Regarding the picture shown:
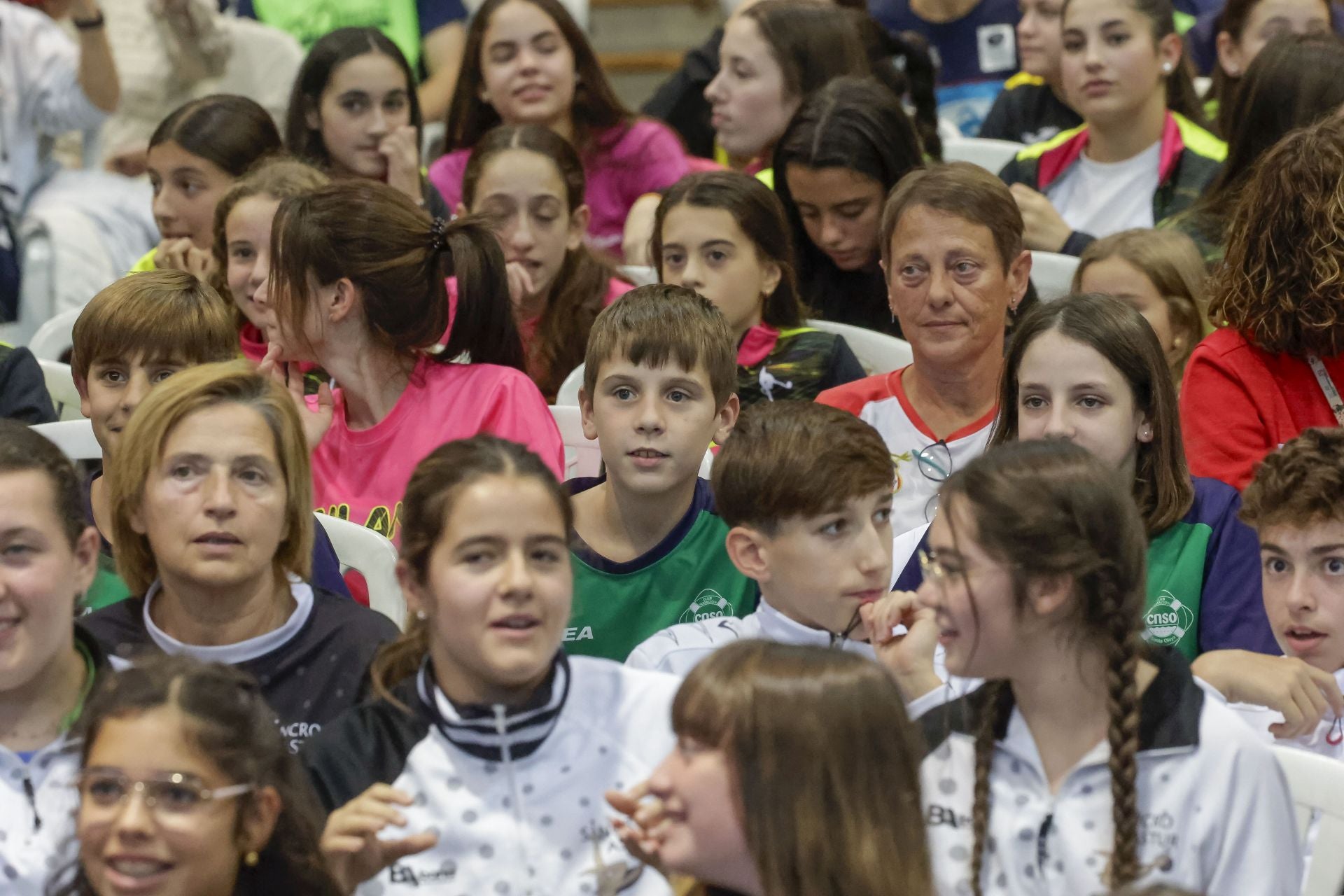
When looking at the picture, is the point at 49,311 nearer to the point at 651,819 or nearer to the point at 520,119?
the point at 520,119

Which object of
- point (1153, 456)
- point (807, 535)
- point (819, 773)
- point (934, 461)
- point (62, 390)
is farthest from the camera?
point (62, 390)

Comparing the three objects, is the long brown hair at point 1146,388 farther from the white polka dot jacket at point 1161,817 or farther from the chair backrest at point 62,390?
the chair backrest at point 62,390

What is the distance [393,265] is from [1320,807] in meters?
1.80

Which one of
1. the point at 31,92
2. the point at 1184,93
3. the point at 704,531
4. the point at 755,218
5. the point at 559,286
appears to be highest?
the point at 31,92

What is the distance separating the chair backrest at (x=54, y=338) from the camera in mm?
3760

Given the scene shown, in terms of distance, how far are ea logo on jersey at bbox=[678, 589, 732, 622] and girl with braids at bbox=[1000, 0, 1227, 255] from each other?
1.80 m

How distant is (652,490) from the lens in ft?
Result: 8.85

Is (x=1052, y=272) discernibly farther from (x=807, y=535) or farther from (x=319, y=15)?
(x=319, y=15)

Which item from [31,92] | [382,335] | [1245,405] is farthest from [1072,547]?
[31,92]

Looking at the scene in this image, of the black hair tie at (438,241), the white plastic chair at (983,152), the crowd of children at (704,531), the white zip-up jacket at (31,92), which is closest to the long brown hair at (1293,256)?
the crowd of children at (704,531)

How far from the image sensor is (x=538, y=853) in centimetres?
196

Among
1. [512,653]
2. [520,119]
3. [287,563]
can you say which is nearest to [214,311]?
[287,563]

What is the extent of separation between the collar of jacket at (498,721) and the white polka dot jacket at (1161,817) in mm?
442

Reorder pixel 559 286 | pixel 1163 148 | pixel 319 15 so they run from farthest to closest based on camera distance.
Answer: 1. pixel 319 15
2. pixel 1163 148
3. pixel 559 286
